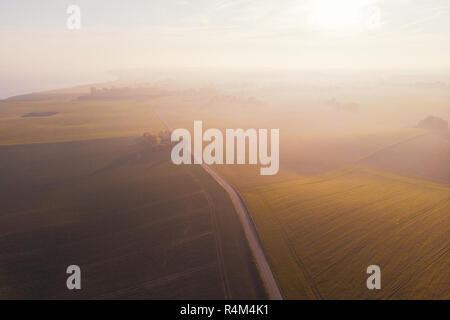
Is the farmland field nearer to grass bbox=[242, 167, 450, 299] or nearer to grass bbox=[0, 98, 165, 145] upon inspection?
grass bbox=[242, 167, 450, 299]

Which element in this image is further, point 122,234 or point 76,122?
point 76,122

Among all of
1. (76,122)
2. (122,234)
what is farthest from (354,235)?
(76,122)

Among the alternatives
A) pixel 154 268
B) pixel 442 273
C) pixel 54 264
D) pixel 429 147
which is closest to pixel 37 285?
pixel 54 264

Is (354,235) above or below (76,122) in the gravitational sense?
below
